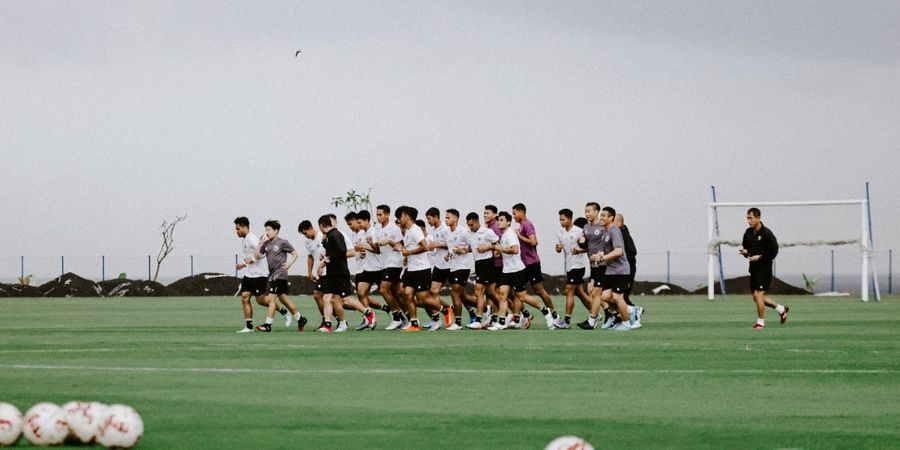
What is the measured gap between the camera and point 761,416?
1058 centimetres

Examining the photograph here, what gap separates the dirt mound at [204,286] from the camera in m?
67.9

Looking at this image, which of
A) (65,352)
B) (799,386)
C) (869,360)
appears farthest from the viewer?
(65,352)

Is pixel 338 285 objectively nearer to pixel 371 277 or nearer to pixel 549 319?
pixel 371 277

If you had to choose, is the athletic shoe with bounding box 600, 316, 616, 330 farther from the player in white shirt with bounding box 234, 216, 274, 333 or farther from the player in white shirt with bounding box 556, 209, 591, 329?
the player in white shirt with bounding box 234, 216, 274, 333

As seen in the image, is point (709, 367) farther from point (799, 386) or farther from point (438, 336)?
point (438, 336)

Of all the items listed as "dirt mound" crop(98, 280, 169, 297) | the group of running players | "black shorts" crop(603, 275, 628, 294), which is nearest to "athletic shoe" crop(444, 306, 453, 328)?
the group of running players

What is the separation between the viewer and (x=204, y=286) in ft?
225

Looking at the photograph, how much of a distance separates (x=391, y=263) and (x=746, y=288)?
40.5 metres

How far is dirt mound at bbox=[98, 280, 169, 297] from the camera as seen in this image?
68.1 m

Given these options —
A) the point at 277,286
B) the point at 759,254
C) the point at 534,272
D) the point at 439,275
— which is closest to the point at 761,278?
the point at 759,254

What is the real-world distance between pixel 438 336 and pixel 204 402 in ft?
37.4

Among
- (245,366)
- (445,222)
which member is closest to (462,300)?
(445,222)

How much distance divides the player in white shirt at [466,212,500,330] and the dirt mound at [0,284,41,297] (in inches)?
1757

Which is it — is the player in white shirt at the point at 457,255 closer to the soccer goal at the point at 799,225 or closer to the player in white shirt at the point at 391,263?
the player in white shirt at the point at 391,263
